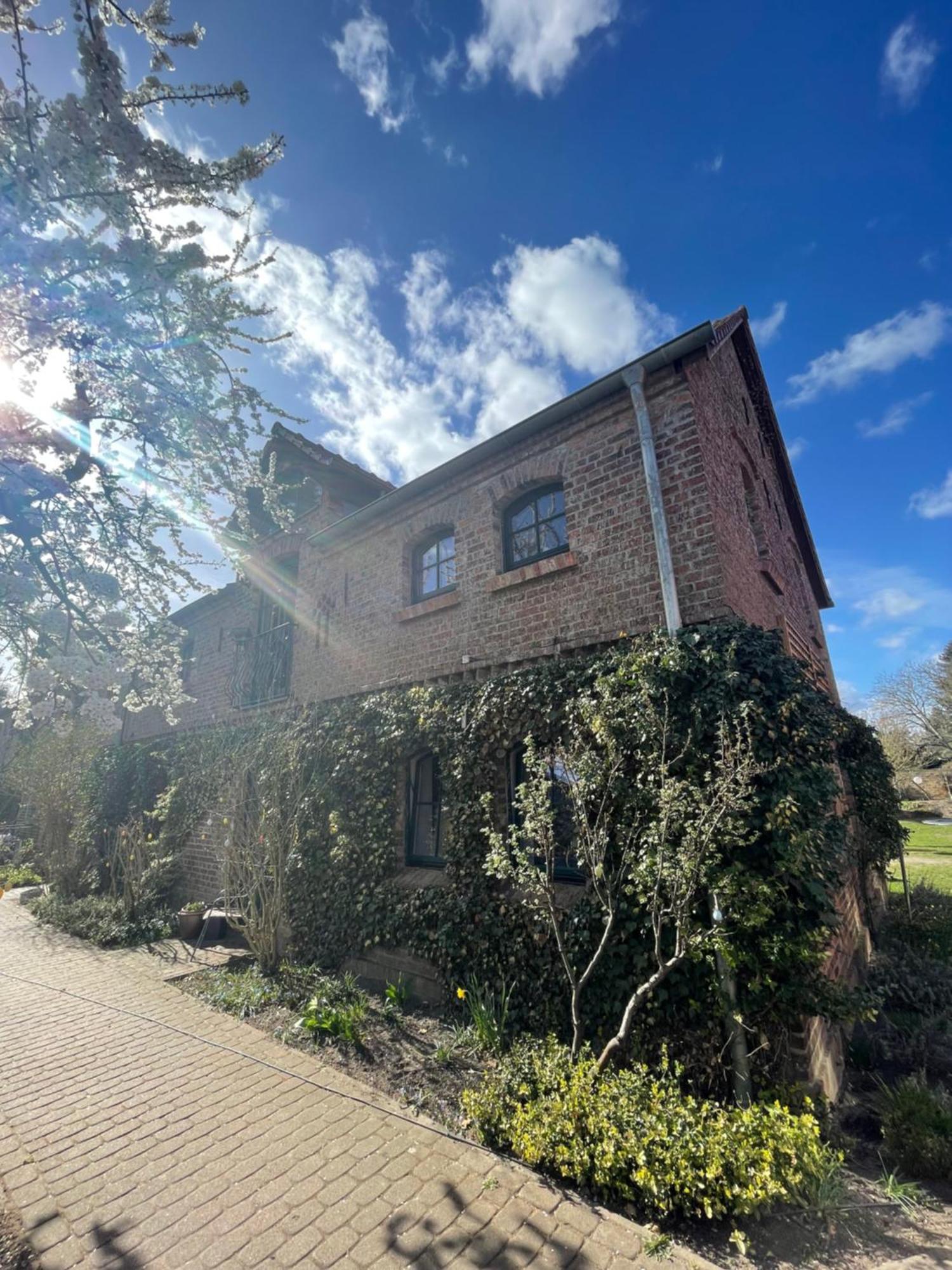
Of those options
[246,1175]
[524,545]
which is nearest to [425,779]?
[524,545]

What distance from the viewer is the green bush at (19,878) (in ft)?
43.9

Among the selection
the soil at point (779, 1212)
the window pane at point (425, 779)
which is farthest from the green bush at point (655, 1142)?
the window pane at point (425, 779)

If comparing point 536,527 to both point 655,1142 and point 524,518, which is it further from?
point 655,1142

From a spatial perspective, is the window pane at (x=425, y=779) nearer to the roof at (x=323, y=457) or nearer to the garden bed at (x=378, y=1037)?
the garden bed at (x=378, y=1037)

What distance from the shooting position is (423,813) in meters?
6.86

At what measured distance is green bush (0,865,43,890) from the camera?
43.9 ft

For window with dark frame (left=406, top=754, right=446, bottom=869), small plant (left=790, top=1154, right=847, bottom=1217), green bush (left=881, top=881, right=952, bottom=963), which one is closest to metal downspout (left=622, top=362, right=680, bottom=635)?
small plant (left=790, top=1154, right=847, bottom=1217)

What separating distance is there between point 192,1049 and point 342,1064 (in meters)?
1.43

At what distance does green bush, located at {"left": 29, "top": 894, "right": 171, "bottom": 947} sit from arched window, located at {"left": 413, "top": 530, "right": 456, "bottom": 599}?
22.7 ft

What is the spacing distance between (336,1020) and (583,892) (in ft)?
8.35

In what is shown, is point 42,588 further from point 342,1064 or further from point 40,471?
point 342,1064

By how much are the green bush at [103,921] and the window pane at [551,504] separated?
881cm

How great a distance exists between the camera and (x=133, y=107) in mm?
3670

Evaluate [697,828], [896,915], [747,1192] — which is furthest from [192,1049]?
[896,915]
